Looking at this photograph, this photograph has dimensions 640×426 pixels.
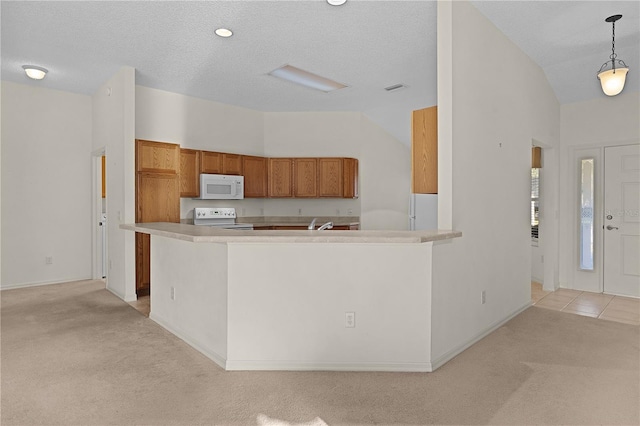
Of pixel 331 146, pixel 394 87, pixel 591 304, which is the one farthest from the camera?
pixel 331 146

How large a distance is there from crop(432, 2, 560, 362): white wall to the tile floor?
498 millimetres

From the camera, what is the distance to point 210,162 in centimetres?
582

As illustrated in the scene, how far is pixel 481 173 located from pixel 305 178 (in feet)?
11.4

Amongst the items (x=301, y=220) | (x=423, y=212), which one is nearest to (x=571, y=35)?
(x=423, y=212)

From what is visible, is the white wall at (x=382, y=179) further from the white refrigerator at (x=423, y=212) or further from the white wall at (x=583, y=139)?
the white wall at (x=583, y=139)

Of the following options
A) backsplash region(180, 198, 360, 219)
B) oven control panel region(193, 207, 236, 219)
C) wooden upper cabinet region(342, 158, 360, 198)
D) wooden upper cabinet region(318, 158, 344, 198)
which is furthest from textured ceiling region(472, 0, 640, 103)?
oven control panel region(193, 207, 236, 219)

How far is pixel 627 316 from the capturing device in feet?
13.1

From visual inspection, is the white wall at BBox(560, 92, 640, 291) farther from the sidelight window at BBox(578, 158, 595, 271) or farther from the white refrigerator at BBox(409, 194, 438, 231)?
the white refrigerator at BBox(409, 194, 438, 231)

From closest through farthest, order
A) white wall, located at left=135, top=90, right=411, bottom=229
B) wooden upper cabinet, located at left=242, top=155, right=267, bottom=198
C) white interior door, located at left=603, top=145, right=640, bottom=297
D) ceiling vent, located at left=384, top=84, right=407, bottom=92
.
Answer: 1. white interior door, located at left=603, top=145, right=640, bottom=297
2. ceiling vent, located at left=384, top=84, right=407, bottom=92
3. white wall, located at left=135, top=90, right=411, bottom=229
4. wooden upper cabinet, located at left=242, top=155, right=267, bottom=198

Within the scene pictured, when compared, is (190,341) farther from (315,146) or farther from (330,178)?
(315,146)

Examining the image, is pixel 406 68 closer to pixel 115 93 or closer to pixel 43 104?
pixel 115 93

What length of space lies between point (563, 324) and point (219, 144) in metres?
5.16

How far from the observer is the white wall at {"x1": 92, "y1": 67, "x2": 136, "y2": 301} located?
4570 mm

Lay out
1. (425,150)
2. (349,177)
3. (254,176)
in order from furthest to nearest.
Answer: (349,177), (254,176), (425,150)
